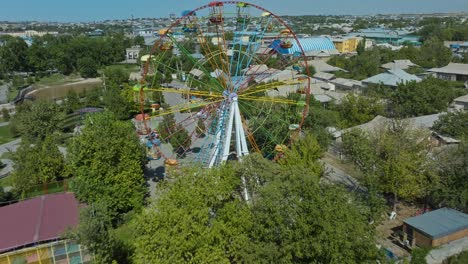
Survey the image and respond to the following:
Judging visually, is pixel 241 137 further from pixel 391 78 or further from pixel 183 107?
pixel 391 78

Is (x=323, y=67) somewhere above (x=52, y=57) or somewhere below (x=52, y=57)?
below

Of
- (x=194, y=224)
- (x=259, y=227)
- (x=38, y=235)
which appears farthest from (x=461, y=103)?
(x=38, y=235)

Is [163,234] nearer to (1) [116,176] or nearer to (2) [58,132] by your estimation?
(1) [116,176]

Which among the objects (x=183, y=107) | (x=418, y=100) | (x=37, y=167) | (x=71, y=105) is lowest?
(x=71, y=105)

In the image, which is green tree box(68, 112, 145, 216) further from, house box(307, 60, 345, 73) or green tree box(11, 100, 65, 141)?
house box(307, 60, 345, 73)

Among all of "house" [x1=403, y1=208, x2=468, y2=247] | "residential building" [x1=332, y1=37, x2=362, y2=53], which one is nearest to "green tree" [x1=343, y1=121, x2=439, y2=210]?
"house" [x1=403, y1=208, x2=468, y2=247]

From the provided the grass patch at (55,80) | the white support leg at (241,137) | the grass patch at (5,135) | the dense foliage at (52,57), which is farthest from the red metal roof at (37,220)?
the dense foliage at (52,57)
